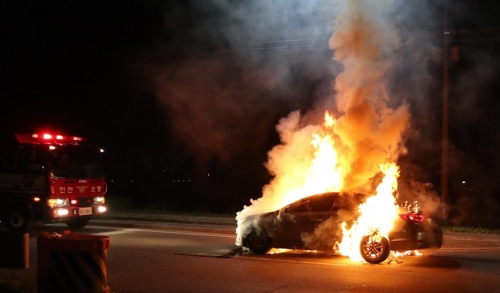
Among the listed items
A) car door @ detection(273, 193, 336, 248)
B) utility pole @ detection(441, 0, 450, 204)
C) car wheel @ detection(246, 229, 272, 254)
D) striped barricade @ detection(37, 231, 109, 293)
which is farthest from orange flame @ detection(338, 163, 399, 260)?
utility pole @ detection(441, 0, 450, 204)

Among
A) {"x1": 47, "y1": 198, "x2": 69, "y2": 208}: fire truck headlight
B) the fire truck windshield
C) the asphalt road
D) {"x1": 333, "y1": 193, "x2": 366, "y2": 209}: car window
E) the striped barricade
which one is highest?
the fire truck windshield

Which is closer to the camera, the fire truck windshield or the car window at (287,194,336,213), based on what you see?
the car window at (287,194,336,213)

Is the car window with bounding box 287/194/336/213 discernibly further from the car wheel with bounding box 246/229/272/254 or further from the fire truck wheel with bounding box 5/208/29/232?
the fire truck wheel with bounding box 5/208/29/232

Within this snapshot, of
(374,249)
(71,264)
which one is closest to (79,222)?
(374,249)

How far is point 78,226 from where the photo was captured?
1773 centimetres

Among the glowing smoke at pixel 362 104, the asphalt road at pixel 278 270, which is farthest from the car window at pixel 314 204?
the glowing smoke at pixel 362 104

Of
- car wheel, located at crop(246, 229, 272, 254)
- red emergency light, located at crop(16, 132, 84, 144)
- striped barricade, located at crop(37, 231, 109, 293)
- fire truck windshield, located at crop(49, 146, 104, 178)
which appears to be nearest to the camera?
striped barricade, located at crop(37, 231, 109, 293)

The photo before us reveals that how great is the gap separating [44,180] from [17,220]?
1583 millimetres

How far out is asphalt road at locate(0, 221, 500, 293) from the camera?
352 inches

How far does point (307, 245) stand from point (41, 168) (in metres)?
8.07

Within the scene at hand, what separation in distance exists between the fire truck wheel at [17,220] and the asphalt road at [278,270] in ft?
6.47

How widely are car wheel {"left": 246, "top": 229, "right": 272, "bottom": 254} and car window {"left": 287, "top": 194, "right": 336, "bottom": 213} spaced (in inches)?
29.9

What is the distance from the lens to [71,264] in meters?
7.44

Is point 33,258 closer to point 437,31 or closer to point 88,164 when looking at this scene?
point 88,164
